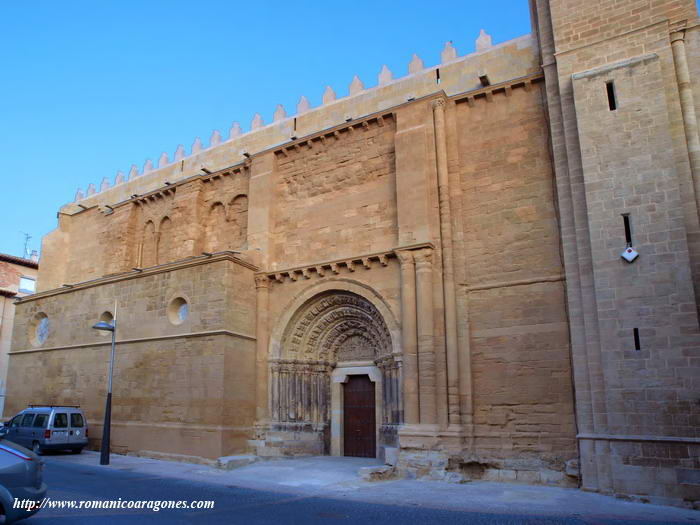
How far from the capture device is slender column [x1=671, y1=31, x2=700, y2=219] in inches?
421

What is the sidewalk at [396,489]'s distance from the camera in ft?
28.9

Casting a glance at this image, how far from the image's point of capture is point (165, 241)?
1959 cm

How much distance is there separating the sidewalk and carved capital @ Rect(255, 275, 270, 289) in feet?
15.3

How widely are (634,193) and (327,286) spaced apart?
24.8ft

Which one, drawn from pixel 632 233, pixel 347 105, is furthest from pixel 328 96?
pixel 632 233

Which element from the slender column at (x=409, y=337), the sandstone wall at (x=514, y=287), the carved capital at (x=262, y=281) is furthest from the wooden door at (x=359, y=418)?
the carved capital at (x=262, y=281)

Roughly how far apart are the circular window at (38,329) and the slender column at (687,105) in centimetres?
1956

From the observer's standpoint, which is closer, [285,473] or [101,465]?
[285,473]

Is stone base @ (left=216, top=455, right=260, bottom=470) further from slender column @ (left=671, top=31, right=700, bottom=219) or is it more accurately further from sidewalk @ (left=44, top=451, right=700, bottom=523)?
slender column @ (left=671, top=31, right=700, bottom=219)

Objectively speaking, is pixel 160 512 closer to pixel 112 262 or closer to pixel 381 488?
pixel 381 488

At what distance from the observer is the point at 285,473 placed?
40.6 feet

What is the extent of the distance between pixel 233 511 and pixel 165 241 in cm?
1311

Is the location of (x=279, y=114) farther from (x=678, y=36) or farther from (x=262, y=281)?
(x=678, y=36)

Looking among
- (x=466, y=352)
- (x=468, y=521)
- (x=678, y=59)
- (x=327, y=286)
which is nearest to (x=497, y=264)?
(x=466, y=352)
